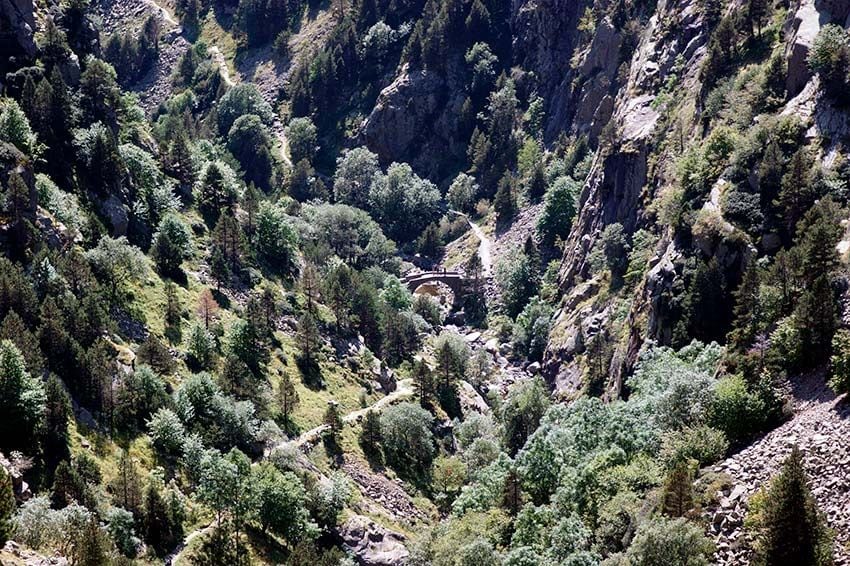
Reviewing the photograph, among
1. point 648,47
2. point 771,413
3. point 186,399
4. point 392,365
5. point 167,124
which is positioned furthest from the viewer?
point 167,124

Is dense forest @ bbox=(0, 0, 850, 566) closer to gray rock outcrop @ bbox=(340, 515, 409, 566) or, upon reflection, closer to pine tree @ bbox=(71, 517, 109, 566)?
pine tree @ bbox=(71, 517, 109, 566)

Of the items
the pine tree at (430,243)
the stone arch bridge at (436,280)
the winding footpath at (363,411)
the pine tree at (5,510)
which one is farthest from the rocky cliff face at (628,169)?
the pine tree at (5,510)

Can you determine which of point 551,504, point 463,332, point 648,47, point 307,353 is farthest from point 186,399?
point 648,47

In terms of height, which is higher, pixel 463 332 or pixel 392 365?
pixel 463 332

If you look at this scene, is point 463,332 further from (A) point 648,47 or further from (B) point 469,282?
(A) point 648,47

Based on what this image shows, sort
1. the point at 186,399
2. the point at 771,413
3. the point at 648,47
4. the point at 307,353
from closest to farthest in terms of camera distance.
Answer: the point at 771,413 → the point at 186,399 → the point at 307,353 → the point at 648,47

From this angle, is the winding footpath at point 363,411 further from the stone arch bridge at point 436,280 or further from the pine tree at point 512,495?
the stone arch bridge at point 436,280
